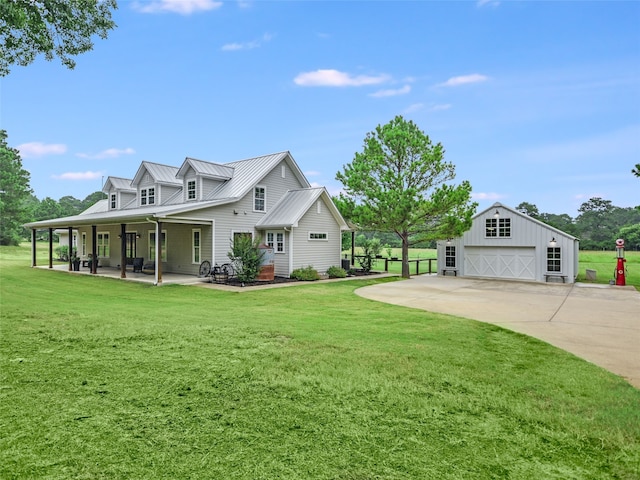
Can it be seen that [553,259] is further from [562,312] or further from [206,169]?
[206,169]

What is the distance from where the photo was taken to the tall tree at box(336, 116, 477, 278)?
1988 centimetres

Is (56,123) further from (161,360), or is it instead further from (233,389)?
(233,389)

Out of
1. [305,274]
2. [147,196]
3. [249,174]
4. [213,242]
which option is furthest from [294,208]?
[147,196]

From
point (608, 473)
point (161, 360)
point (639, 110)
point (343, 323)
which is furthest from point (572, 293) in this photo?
point (161, 360)

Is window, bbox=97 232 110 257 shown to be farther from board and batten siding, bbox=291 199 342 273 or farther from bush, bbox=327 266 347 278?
bush, bbox=327 266 347 278

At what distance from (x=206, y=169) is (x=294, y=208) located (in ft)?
18.5

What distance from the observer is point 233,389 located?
419 cm

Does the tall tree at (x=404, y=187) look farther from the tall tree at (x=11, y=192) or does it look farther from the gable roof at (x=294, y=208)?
the tall tree at (x=11, y=192)

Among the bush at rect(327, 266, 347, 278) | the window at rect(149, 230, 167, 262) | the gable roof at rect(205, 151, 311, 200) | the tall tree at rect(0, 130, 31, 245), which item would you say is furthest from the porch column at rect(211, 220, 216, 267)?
the tall tree at rect(0, 130, 31, 245)

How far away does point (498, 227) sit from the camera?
20656mm

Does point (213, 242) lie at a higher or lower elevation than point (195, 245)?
higher

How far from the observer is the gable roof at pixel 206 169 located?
2083 cm

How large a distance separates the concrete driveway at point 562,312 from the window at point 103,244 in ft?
61.1

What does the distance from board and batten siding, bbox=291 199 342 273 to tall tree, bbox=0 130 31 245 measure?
3878cm
